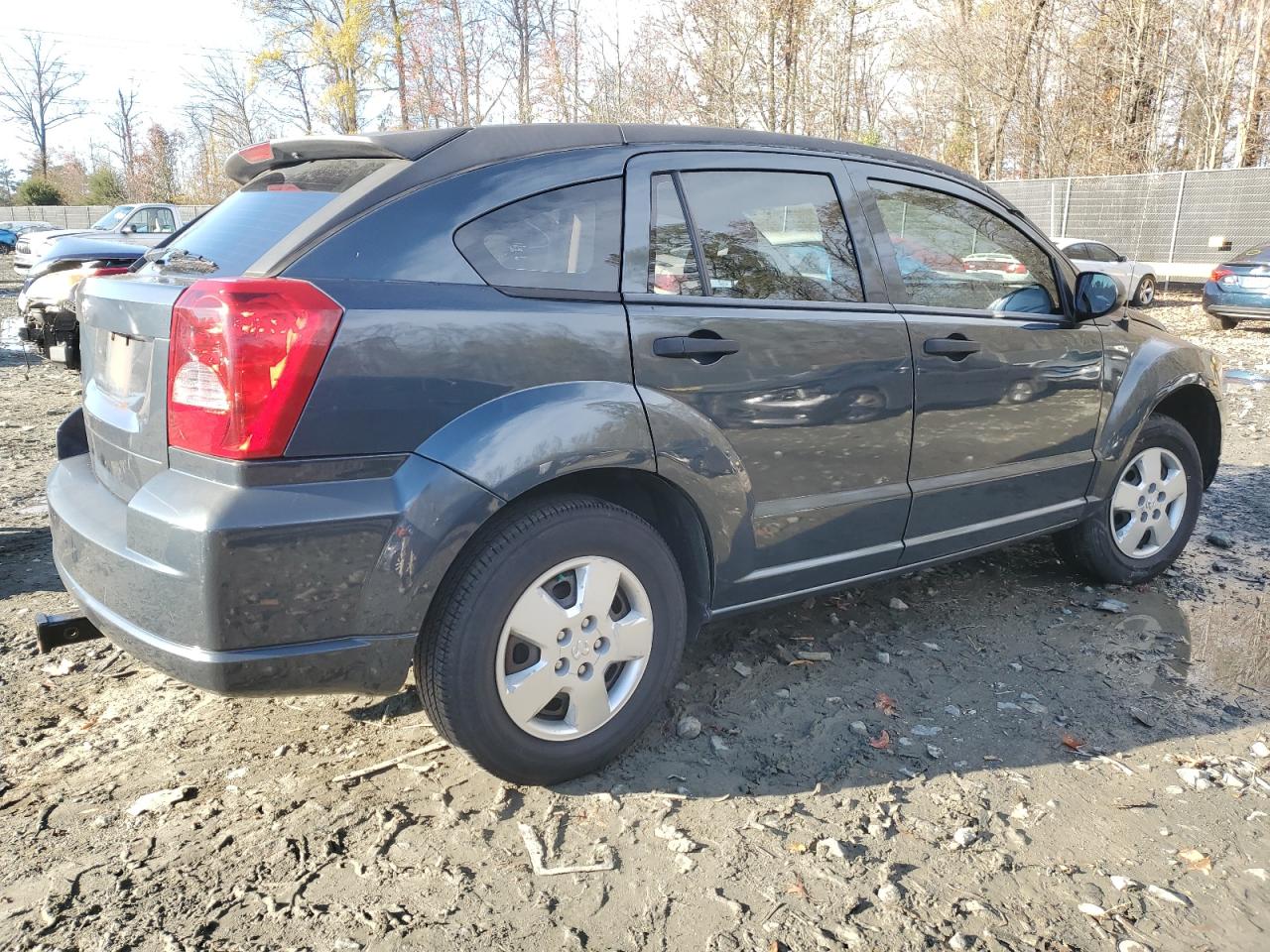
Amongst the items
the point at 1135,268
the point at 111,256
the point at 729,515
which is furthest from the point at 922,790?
the point at 1135,268

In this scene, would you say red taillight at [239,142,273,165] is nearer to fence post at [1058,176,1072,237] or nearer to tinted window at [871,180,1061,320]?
tinted window at [871,180,1061,320]

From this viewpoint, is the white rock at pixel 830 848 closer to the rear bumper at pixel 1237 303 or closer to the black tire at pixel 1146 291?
the rear bumper at pixel 1237 303

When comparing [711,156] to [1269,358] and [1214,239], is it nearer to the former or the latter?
[1269,358]

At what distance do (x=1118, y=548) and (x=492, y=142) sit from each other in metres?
3.34

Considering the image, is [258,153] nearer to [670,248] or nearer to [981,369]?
[670,248]

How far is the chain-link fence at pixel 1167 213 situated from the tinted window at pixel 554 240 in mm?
21992

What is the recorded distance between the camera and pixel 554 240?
2729 millimetres

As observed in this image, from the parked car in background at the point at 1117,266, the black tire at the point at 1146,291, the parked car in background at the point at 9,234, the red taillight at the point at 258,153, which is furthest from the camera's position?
the parked car in background at the point at 9,234

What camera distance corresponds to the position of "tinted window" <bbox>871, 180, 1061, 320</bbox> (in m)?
3.54

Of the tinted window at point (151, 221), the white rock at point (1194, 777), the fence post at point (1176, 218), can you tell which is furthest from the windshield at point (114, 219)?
the fence post at point (1176, 218)

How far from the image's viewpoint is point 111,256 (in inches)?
428

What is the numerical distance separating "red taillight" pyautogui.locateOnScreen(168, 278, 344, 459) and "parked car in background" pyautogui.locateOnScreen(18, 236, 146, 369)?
1.08 m

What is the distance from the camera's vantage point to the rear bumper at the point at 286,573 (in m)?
2.26

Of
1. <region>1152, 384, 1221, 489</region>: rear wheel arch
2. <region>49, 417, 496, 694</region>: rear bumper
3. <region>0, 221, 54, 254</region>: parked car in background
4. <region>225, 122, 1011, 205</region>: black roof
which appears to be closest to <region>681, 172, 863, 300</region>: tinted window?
<region>225, 122, 1011, 205</region>: black roof
